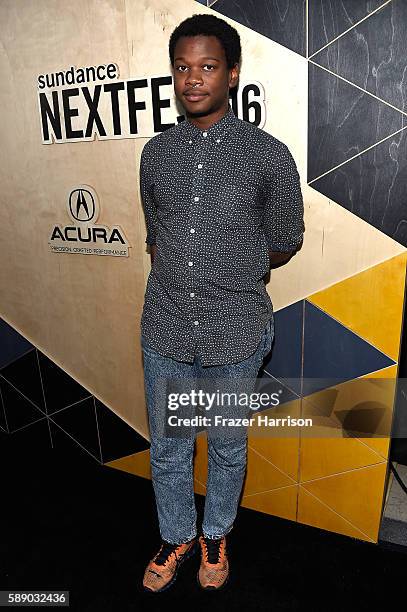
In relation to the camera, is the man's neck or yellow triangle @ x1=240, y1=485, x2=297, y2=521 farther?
yellow triangle @ x1=240, y1=485, x2=297, y2=521

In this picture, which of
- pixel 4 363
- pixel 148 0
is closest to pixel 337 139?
pixel 148 0

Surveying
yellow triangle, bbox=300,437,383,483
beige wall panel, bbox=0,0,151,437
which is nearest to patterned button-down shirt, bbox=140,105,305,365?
beige wall panel, bbox=0,0,151,437

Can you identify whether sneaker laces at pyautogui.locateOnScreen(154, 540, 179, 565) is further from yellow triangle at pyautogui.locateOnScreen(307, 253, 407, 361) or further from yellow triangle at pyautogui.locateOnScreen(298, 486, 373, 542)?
yellow triangle at pyautogui.locateOnScreen(307, 253, 407, 361)

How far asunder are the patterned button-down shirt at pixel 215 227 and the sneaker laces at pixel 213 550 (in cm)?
66

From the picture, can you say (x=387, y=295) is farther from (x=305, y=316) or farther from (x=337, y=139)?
(x=337, y=139)

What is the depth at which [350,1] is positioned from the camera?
1331 mm

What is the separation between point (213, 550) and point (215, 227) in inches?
41.6

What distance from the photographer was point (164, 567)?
1.60 m

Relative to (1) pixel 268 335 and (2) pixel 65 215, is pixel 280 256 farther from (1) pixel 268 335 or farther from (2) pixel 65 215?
(2) pixel 65 215

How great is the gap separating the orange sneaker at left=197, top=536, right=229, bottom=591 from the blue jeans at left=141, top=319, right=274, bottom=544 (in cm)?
4

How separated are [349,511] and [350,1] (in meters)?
1.63

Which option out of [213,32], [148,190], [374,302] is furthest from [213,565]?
[213,32]

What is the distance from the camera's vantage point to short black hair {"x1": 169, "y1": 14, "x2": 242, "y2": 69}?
1240 millimetres

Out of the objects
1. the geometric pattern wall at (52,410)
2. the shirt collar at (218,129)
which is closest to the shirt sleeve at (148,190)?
the shirt collar at (218,129)
